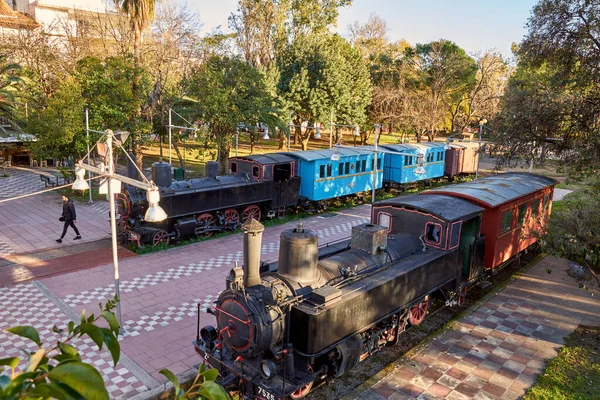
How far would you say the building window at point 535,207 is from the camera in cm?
1452

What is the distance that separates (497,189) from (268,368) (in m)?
8.90

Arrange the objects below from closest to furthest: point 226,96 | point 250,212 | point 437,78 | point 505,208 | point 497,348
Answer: point 497,348
point 505,208
point 250,212
point 226,96
point 437,78

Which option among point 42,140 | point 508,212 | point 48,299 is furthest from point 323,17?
point 48,299

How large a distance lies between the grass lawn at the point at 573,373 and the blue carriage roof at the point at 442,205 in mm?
3518

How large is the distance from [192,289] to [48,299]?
359cm

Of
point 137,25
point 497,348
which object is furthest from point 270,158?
point 497,348

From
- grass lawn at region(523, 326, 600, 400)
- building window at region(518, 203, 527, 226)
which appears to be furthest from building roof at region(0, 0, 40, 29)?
grass lawn at region(523, 326, 600, 400)

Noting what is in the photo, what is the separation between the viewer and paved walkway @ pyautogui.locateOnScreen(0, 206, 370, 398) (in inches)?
353

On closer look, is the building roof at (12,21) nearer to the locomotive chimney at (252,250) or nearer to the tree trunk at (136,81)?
the tree trunk at (136,81)

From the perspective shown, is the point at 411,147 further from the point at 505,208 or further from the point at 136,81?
the point at 136,81

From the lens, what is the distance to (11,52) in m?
29.8

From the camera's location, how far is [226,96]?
23.3m

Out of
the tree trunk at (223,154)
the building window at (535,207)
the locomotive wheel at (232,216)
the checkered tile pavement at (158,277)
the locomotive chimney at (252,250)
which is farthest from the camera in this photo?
the tree trunk at (223,154)

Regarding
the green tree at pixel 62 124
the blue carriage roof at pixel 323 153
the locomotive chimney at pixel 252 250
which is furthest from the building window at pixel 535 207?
the green tree at pixel 62 124
